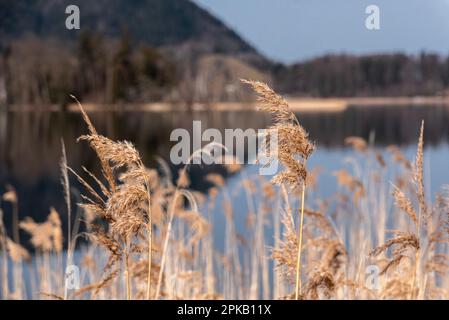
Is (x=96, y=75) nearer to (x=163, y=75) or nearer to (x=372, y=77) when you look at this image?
(x=163, y=75)

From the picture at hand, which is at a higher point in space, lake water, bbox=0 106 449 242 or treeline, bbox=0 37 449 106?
treeline, bbox=0 37 449 106

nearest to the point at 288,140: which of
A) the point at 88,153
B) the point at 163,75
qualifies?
the point at 88,153

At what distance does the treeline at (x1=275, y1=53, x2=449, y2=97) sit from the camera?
78938 millimetres

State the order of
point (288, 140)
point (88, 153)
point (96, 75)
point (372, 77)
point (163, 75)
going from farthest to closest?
1. point (372, 77)
2. point (163, 75)
3. point (96, 75)
4. point (88, 153)
5. point (288, 140)

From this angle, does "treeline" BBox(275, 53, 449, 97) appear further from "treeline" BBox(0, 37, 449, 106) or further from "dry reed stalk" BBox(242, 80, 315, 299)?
"dry reed stalk" BBox(242, 80, 315, 299)

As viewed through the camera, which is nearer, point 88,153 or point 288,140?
point 288,140

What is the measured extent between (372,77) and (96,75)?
40057mm

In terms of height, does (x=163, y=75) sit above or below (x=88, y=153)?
above

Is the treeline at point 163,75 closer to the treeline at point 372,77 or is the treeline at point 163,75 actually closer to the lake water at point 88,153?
the treeline at point 372,77

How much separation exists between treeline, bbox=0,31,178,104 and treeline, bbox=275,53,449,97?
88.5 ft

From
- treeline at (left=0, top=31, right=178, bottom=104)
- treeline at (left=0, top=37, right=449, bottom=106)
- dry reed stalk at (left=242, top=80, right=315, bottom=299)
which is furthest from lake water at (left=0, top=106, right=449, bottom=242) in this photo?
treeline at (left=0, top=31, right=178, bottom=104)

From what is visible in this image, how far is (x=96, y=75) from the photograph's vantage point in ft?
186

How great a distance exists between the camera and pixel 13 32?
315 ft

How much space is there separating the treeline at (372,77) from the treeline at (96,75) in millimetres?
26975
